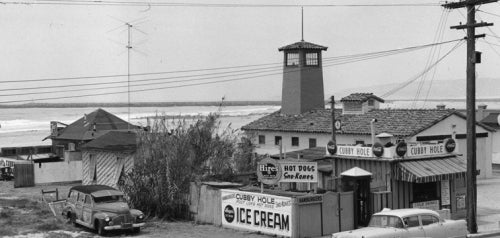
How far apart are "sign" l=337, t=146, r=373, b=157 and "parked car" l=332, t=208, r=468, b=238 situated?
642 centimetres

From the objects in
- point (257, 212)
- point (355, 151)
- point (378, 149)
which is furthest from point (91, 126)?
point (378, 149)

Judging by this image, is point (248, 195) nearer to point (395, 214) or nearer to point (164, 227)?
point (164, 227)

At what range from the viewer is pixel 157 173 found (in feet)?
94.3

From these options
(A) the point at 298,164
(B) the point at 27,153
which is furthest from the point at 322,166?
(B) the point at 27,153

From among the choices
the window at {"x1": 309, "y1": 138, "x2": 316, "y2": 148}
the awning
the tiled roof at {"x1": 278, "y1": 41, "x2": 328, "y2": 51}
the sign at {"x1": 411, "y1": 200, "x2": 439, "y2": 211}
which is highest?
the tiled roof at {"x1": 278, "y1": 41, "x2": 328, "y2": 51}

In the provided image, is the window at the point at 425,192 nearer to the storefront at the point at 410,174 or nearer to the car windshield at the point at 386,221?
the storefront at the point at 410,174

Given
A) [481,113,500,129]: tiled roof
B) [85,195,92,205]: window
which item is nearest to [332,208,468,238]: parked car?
[85,195,92,205]: window

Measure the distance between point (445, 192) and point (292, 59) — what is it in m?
24.6

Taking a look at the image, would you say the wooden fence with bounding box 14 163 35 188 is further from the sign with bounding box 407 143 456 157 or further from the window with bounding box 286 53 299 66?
the sign with bounding box 407 143 456 157

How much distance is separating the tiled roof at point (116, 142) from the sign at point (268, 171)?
12733 millimetres

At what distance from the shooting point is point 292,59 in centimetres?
5106

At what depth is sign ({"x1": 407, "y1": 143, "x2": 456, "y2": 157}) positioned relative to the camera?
89.3 ft

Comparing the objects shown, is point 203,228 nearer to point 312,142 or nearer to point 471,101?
point 471,101

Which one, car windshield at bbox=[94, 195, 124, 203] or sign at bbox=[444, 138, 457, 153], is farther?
sign at bbox=[444, 138, 457, 153]
